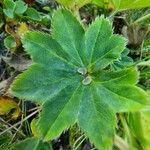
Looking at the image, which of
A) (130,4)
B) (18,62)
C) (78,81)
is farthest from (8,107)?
(130,4)

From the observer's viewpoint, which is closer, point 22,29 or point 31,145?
point 31,145

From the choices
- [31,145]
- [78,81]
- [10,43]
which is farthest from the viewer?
[10,43]

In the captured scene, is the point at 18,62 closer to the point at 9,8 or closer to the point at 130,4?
the point at 9,8

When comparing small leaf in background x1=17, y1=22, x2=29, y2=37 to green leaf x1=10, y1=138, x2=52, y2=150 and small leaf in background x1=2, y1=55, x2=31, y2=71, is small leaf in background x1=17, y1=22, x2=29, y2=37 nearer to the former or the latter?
small leaf in background x1=2, y1=55, x2=31, y2=71

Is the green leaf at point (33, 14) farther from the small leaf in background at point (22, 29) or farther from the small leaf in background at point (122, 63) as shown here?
the small leaf in background at point (122, 63)

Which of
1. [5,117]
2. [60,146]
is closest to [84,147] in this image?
[60,146]

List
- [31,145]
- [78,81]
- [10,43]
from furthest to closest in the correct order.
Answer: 1. [10,43]
2. [31,145]
3. [78,81]

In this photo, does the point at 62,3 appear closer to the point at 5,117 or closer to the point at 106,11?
the point at 106,11
